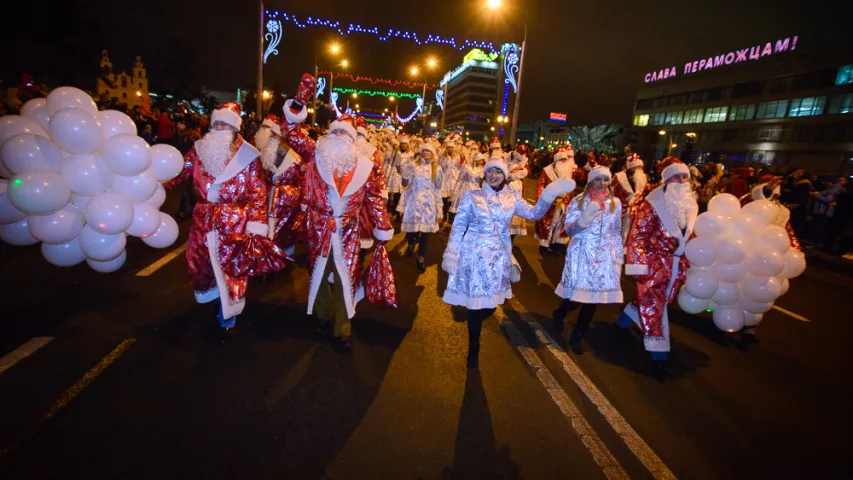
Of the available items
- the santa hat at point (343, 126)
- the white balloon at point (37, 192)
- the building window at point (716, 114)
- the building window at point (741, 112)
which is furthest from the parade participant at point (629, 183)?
the building window at point (716, 114)

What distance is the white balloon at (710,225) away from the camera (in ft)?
15.5

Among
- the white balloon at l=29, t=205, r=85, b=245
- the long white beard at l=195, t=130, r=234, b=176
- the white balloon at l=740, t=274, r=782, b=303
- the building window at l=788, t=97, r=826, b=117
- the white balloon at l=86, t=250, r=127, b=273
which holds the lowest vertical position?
the white balloon at l=86, t=250, r=127, b=273

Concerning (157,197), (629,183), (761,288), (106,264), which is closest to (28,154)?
(157,197)

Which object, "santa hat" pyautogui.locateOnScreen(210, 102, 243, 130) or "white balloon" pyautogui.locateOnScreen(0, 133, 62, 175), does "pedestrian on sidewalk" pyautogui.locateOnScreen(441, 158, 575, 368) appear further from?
"white balloon" pyautogui.locateOnScreen(0, 133, 62, 175)

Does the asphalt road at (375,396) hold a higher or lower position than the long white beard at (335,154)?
lower

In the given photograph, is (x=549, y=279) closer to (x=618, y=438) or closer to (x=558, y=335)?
(x=558, y=335)

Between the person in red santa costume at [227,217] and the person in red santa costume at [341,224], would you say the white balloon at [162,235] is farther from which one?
the person in red santa costume at [341,224]

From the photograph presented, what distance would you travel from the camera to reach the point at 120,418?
3.00 meters

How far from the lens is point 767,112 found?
52812 mm

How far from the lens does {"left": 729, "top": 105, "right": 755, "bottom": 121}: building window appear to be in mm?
55000

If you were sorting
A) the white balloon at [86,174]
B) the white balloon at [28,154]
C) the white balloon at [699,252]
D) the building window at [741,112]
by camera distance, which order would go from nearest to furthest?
the white balloon at [28,154] → the white balloon at [86,174] → the white balloon at [699,252] → the building window at [741,112]

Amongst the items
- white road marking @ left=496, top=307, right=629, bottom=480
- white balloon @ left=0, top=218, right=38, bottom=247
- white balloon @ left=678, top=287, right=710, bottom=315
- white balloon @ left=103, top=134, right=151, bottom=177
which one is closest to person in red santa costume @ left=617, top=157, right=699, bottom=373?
white balloon @ left=678, top=287, right=710, bottom=315

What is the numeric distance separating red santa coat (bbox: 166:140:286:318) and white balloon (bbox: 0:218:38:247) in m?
1.80

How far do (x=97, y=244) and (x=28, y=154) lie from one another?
0.94 metres
